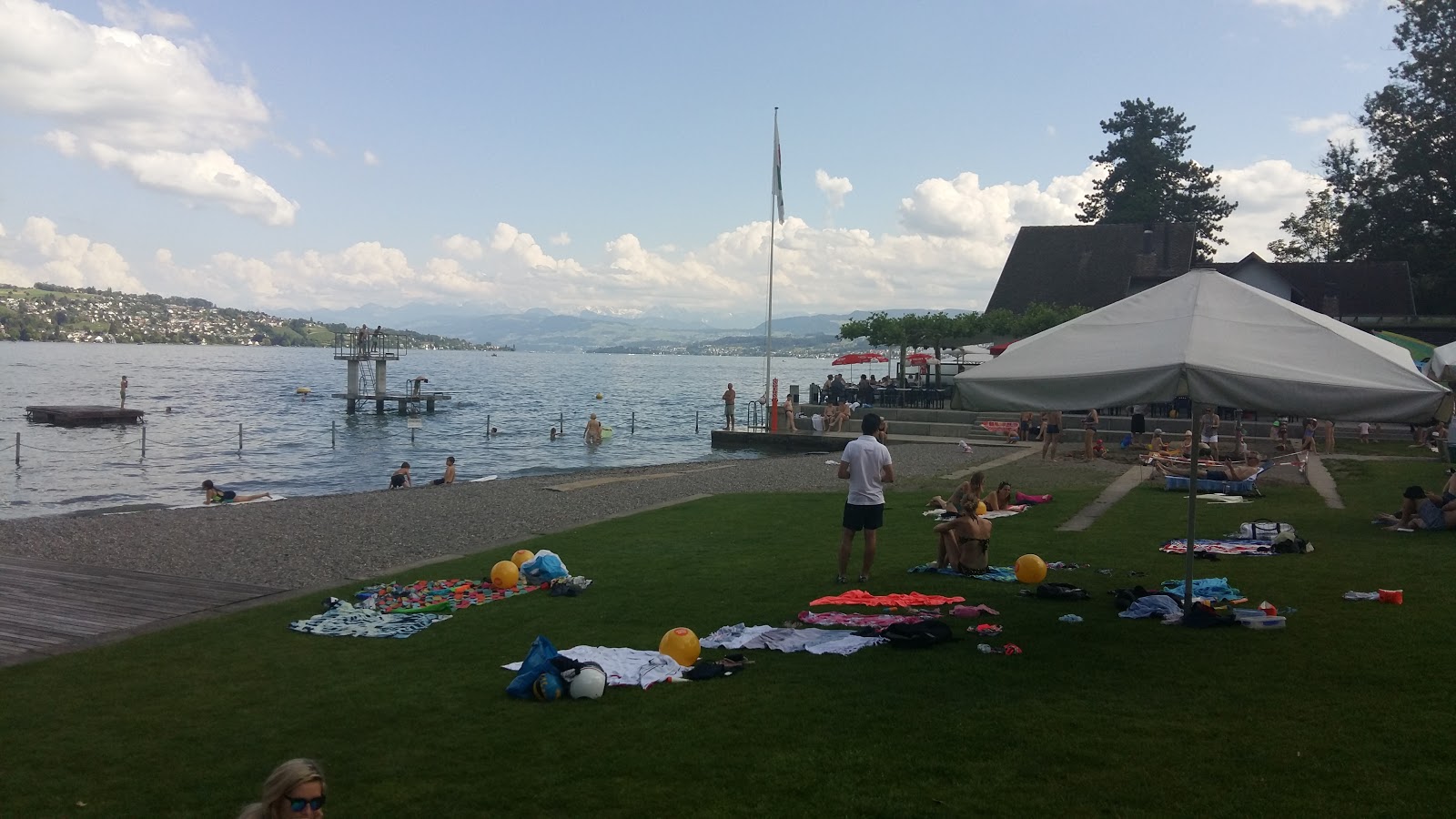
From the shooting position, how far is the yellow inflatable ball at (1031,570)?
411 inches

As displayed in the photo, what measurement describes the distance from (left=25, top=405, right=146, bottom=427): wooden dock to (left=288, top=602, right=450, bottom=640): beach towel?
180ft

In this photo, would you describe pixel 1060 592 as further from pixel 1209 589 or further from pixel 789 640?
pixel 789 640

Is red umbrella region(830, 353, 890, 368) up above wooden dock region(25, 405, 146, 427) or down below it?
above

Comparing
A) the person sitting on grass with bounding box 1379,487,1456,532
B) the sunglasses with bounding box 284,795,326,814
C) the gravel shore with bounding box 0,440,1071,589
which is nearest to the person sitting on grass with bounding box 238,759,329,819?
the sunglasses with bounding box 284,795,326,814

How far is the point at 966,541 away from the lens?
1115cm

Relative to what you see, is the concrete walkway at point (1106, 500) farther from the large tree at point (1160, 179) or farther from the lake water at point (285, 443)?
the large tree at point (1160, 179)

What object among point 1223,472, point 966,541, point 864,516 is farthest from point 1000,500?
point 864,516

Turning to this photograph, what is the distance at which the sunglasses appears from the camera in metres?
3.96

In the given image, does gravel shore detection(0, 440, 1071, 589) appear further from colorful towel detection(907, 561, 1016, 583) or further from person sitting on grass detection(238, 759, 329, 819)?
person sitting on grass detection(238, 759, 329, 819)

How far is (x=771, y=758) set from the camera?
562cm

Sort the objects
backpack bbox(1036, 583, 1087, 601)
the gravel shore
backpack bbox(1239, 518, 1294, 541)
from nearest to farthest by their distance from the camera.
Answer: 1. backpack bbox(1036, 583, 1087, 601)
2. backpack bbox(1239, 518, 1294, 541)
3. the gravel shore

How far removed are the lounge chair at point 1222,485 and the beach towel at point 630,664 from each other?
44.3ft

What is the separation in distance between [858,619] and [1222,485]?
11999 millimetres

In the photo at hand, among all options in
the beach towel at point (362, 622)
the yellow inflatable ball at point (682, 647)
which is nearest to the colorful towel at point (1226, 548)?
the yellow inflatable ball at point (682, 647)
